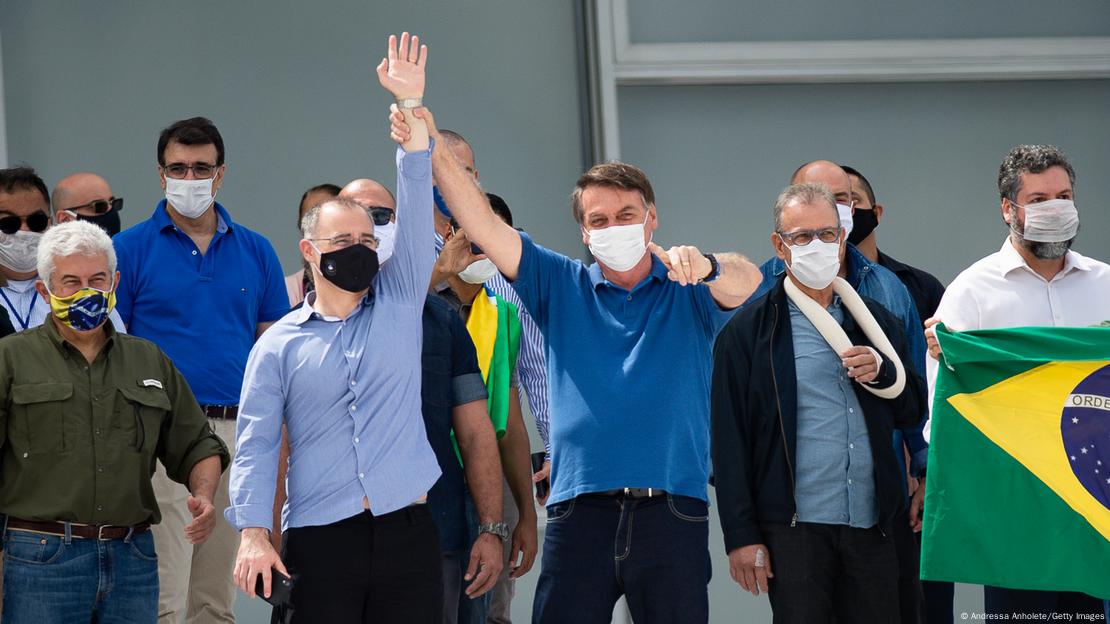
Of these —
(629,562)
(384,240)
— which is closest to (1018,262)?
(629,562)

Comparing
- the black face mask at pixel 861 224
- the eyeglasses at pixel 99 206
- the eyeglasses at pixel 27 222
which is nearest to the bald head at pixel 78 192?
the eyeglasses at pixel 99 206

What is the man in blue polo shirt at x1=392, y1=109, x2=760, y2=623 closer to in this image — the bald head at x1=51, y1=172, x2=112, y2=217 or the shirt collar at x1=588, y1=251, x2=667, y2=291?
the shirt collar at x1=588, y1=251, x2=667, y2=291

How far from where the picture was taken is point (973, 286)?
5.02 m

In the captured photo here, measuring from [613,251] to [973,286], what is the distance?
134 centimetres

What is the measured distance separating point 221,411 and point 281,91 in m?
2.43

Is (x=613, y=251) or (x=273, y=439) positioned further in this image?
(x=613, y=251)

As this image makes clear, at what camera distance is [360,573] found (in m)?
3.97

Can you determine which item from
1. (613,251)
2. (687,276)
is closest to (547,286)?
(613,251)

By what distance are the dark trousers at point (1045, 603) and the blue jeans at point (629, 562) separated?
120 cm

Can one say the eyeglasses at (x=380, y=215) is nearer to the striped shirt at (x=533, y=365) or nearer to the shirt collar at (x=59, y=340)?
the striped shirt at (x=533, y=365)

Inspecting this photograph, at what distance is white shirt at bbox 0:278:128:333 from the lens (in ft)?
16.8

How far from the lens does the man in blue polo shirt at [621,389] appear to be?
170 inches

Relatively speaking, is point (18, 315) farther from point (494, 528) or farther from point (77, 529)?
point (494, 528)

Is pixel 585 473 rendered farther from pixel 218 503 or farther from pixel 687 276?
pixel 218 503
